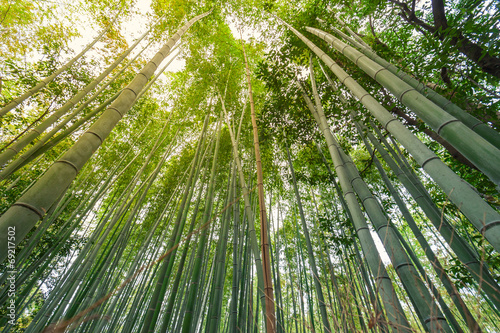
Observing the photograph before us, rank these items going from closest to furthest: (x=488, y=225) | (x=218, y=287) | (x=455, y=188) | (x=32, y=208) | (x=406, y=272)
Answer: (x=32, y=208)
(x=488, y=225)
(x=455, y=188)
(x=406, y=272)
(x=218, y=287)

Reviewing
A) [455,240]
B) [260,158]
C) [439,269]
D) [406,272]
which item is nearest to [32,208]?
[260,158]

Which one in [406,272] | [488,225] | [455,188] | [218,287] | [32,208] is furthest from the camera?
[218,287]

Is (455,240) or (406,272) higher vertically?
(455,240)

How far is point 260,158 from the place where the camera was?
1269mm

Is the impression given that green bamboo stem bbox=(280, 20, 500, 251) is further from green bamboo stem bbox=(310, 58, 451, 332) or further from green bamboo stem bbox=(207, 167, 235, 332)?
green bamboo stem bbox=(207, 167, 235, 332)

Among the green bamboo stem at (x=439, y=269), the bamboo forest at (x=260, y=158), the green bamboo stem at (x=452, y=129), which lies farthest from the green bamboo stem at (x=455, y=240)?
the green bamboo stem at (x=452, y=129)

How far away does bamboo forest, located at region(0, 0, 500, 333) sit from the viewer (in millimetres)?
1100

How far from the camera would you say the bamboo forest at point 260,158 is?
1100 millimetres

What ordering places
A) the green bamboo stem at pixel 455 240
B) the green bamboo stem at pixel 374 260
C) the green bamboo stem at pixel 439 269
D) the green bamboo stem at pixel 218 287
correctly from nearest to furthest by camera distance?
the green bamboo stem at pixel 439 269
the green bamboo stem at pixel 374 260
the green bamboo stem at pixel 455 240
the green bamboo stem at pixel 218 287

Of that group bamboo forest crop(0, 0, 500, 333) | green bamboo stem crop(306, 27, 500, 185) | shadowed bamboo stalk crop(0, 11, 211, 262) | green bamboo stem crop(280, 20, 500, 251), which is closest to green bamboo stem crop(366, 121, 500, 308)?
bamboo forest crop(0, 0, 500, 333)

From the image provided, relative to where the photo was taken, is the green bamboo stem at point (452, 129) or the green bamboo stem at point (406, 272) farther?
the green bamboo stem at point (406, 272)

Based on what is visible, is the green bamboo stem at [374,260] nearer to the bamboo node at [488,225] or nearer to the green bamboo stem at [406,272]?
the green bamboo stem at [406,272]

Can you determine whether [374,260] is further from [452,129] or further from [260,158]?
[260,158]

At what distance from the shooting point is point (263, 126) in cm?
357
